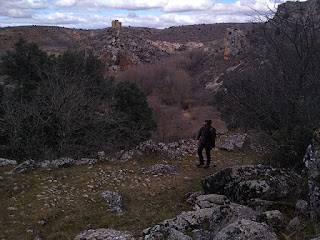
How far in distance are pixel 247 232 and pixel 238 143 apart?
8.49 m

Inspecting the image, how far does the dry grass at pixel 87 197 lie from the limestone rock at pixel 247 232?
5.51 feet

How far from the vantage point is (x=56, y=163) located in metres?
8.23

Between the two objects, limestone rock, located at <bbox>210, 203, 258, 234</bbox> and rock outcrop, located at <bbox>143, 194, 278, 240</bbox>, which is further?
limestone rock, located at <bbox>210, 203, 258, 234</bbox>

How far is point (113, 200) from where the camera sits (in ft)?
20.6

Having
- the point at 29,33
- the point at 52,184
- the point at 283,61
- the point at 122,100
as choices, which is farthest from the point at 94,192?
the point at 29,33

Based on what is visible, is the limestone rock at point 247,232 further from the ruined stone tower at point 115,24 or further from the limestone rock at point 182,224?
the ruined stone tower at point 115,24

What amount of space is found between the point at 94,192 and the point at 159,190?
1603 millimetres

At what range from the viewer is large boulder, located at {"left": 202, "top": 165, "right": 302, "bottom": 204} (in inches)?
189

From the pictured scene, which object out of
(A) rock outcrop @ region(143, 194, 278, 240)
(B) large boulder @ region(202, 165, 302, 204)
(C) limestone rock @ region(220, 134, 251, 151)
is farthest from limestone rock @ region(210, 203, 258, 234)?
(C) limestone rock @ region(220, 134, 251, 151)

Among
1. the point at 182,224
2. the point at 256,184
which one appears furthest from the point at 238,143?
the point at 182,224

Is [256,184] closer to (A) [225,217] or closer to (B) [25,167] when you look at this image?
(A) [225,217]

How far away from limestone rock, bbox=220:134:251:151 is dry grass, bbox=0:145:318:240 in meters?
1.95

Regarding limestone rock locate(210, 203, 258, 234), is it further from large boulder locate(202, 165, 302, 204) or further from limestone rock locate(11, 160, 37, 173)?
limestone rock locate(11, 160, 37, 173)

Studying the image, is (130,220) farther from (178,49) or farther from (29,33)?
(29,33)
